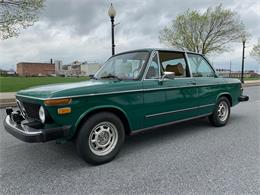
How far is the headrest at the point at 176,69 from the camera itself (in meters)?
4.39

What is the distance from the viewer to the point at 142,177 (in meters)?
2.85

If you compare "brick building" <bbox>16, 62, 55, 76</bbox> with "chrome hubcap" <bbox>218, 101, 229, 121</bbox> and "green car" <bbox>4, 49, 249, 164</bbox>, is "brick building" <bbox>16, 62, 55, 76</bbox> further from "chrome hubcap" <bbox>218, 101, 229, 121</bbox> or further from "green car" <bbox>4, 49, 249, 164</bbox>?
"green car" <bbox>4, 49, 249, 164</bbox>

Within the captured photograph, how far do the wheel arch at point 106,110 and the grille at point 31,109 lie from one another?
24.7 inches

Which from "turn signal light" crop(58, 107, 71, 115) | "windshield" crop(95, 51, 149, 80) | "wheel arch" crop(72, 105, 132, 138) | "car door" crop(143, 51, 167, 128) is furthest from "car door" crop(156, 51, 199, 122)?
"turn signal light" crop(58, 107, 71, 115)

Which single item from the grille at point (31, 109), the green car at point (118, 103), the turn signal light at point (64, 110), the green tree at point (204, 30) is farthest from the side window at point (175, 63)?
the green tree at point (204, 30)

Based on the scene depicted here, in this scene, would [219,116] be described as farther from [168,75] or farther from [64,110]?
[64,110]

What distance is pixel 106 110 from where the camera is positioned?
3.34 metres

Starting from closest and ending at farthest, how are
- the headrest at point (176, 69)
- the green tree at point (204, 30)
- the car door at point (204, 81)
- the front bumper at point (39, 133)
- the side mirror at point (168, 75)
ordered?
the front bumper at point (39, 133), the side mirror at point (168, 75), the headrest at point (176, 69), the car door at point (204, 81), the green tree at point (204, 30)

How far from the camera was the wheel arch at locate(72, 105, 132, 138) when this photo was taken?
3.06 meters

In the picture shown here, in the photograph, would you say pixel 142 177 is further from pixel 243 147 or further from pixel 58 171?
pixel 243 147

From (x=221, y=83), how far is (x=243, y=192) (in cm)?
326

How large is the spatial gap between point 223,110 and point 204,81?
1.16 metres

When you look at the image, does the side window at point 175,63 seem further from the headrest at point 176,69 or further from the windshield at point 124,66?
the windshield at point 124,66

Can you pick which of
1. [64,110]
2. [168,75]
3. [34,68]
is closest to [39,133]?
[64,110]
